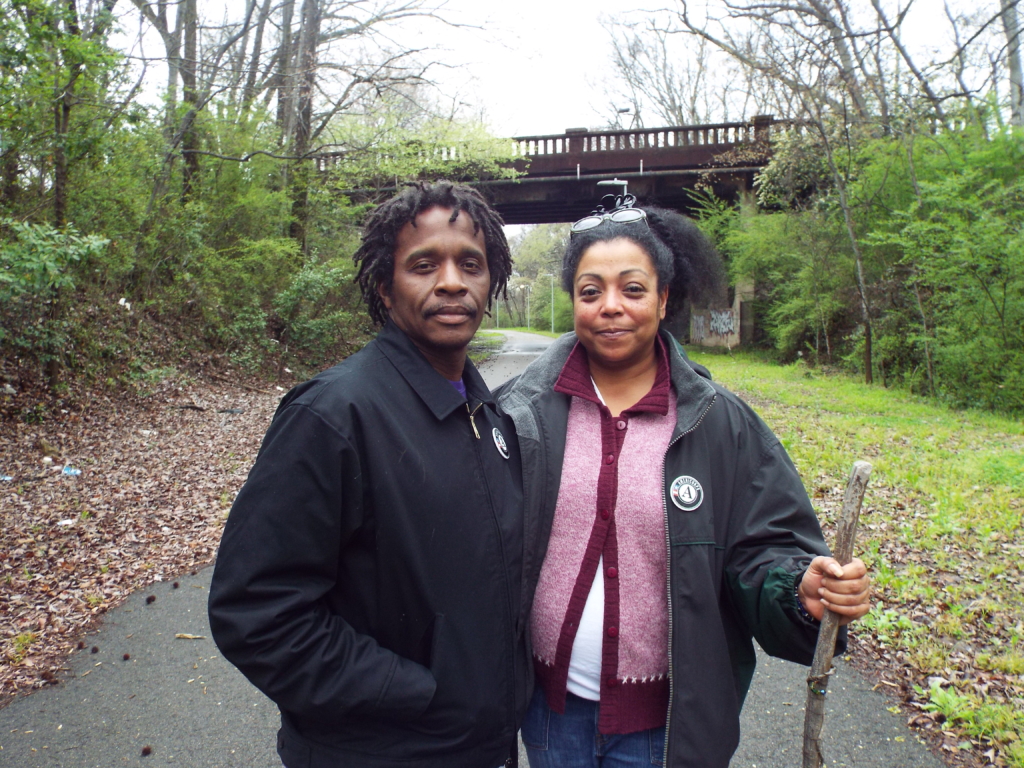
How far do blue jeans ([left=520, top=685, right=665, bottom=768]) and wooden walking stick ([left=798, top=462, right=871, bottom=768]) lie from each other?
372mm

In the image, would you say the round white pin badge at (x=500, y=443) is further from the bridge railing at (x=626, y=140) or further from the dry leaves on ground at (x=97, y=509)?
the bridge railing at (x=626, y=140)

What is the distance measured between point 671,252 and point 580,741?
1.46 metres

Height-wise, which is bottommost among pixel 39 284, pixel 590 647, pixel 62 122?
pixel 590 647

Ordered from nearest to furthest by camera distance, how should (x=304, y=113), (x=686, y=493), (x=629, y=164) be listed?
1. (x=686, y=493)
2. (x=304, y=113)
3. (x=629, y=164)

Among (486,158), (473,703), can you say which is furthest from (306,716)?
(486,158)

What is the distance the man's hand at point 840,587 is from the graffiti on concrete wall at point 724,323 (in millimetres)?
25006

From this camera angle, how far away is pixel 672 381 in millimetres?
2129

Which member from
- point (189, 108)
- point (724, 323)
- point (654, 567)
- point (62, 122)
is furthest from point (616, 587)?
point (724, 323)

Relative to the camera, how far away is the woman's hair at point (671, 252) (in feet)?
7.13

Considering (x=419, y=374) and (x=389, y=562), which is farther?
(x=419, y=374)

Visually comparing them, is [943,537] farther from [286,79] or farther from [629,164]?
[629,164]

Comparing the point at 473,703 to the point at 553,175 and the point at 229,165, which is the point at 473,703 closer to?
the point at 229,165

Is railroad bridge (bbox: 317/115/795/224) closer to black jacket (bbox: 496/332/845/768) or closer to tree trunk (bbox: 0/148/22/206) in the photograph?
tree trunk (bbox: 0/148/22/206)

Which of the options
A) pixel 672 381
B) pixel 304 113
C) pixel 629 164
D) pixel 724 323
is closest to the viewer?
pixel 672 381
